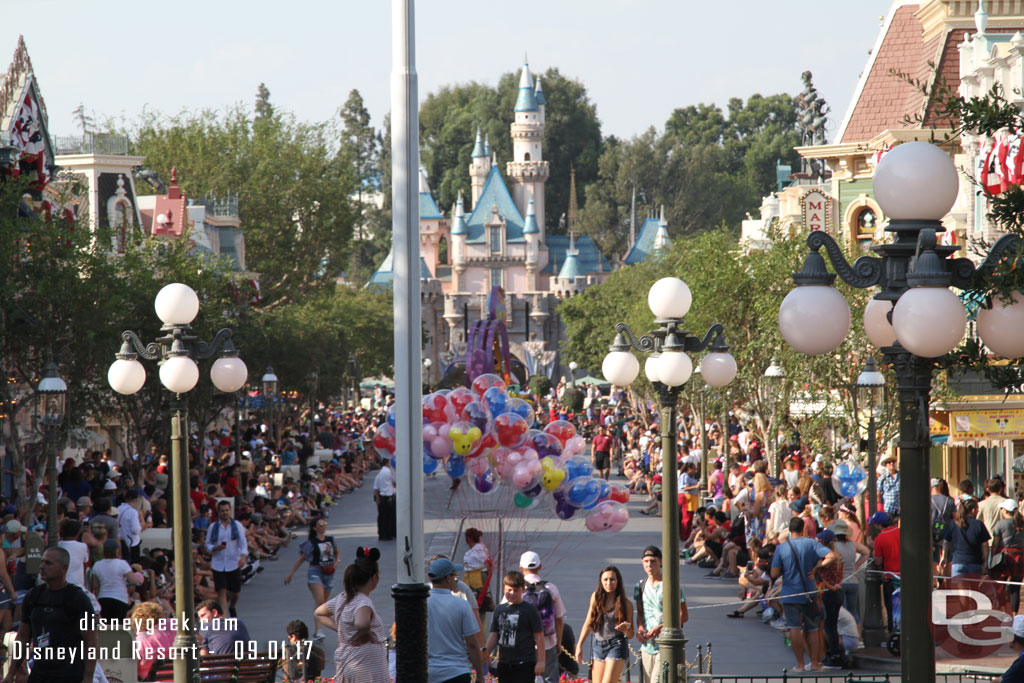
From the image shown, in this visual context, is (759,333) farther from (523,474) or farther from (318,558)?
(523,474)

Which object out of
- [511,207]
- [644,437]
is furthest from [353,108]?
[644,437]

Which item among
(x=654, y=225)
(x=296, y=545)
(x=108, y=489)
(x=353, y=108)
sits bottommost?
(x=296, y=545)

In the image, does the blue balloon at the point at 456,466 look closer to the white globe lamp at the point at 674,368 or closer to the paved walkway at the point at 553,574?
the paved walkway at the point at 553,574

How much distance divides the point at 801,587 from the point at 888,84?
2429 centimetres

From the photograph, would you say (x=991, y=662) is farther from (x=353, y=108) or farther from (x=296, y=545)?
(x=353, y=108)

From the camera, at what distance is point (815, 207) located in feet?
113

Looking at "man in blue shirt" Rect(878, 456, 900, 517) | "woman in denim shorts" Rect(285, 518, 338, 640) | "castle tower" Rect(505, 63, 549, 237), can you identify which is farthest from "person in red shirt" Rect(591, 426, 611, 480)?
"castle tower" Rect(505, 63, 549, 237)

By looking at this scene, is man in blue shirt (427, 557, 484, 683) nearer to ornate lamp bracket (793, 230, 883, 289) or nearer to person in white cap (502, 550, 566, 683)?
person in white cap (502, 550, 566, 683)

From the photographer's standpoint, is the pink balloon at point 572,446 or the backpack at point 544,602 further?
the pink balloon at point 572,446

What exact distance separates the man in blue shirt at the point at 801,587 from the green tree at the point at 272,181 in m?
40.2

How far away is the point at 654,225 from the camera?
10381 cm

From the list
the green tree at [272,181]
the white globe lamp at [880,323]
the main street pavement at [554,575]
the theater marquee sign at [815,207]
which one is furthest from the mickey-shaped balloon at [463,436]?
the green tree at [272,181]

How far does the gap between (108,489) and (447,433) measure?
293 inches

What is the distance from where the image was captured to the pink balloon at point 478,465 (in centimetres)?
1509
